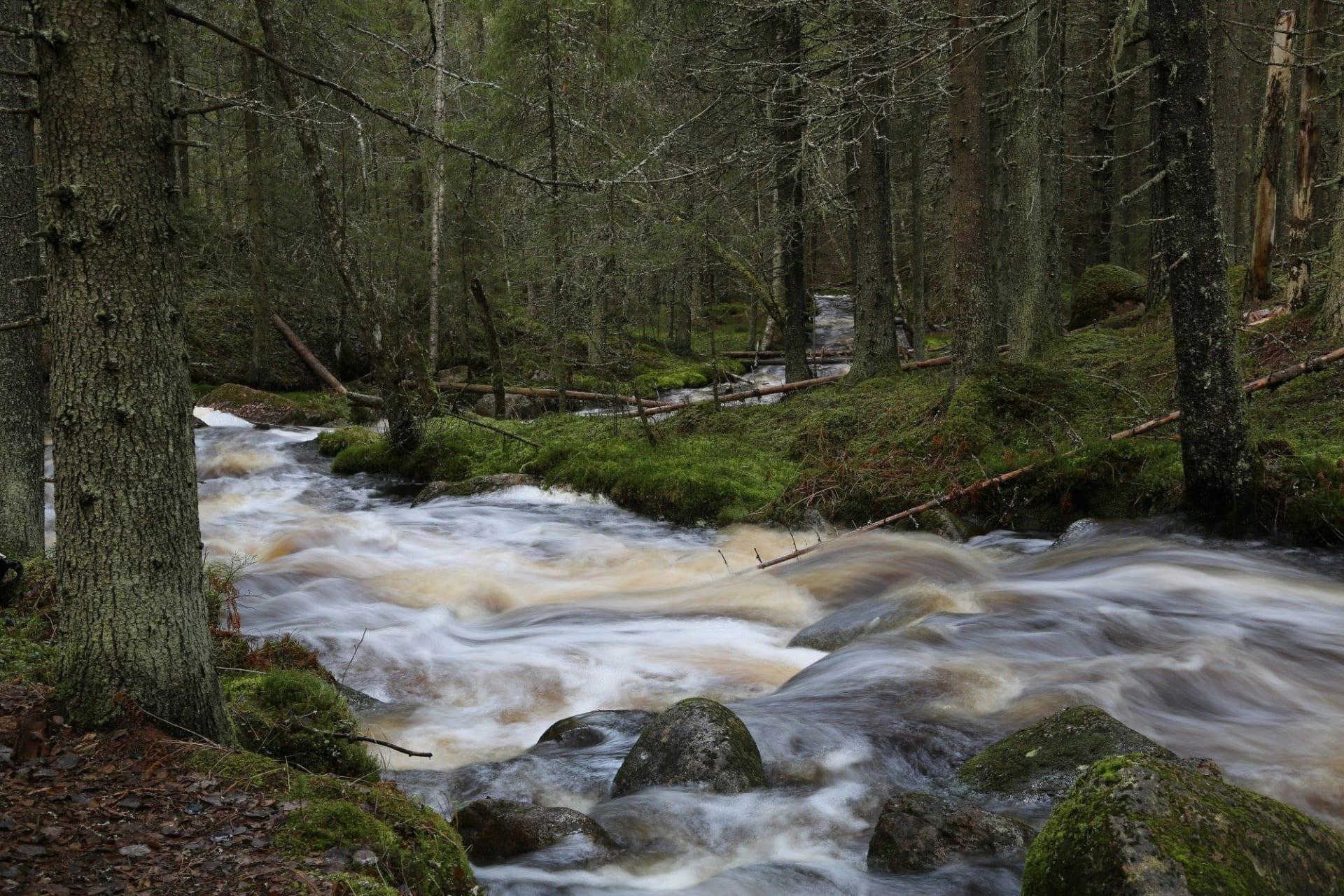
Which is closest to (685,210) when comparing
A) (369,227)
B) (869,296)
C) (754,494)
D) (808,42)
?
(869,296)

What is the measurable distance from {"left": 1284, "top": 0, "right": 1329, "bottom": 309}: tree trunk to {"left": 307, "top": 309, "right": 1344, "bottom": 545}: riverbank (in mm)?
531

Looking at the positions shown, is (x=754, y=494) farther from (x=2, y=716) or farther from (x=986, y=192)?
(x=2, y=716)

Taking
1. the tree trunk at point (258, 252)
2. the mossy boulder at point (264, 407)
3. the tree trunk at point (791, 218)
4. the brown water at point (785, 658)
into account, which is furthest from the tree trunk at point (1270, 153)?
the tree trunk at point (258, 252)

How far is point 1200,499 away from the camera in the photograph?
8.06m

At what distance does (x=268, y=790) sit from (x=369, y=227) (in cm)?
1904

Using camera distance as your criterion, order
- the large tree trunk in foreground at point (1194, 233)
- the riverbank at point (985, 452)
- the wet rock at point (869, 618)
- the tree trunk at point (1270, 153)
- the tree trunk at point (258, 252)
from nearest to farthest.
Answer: the large tree trunk in foreground at point (1194, 233) → the wet rock at point (869, 618) → the riverbank at point (985, 452) → the tree trunk at point (1270, 153) → the tree trunk at point (258, 252)

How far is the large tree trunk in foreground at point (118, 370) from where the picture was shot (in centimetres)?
325

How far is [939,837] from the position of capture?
4117mm

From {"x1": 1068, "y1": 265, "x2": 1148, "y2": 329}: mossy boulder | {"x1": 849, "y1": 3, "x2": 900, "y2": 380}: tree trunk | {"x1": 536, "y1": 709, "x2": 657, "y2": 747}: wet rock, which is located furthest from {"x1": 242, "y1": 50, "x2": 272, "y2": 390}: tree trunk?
{"x1": 1068, "y1": 265, "x2": 1148, "y2": 329}: mossy boulder

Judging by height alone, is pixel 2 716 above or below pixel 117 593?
below

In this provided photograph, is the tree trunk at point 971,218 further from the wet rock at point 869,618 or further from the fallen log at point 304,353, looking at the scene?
the fallen log at point 304,353

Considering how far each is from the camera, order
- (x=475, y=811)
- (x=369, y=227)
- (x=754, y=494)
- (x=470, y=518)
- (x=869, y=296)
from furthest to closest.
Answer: (x=369, y=227) < (x=869, y=296) < (x=470, y=518) < (x=754, y=494) < (x=475, y=811)

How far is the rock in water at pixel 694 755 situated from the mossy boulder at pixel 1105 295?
54.9ft

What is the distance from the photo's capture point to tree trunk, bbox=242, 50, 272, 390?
63.1ft
